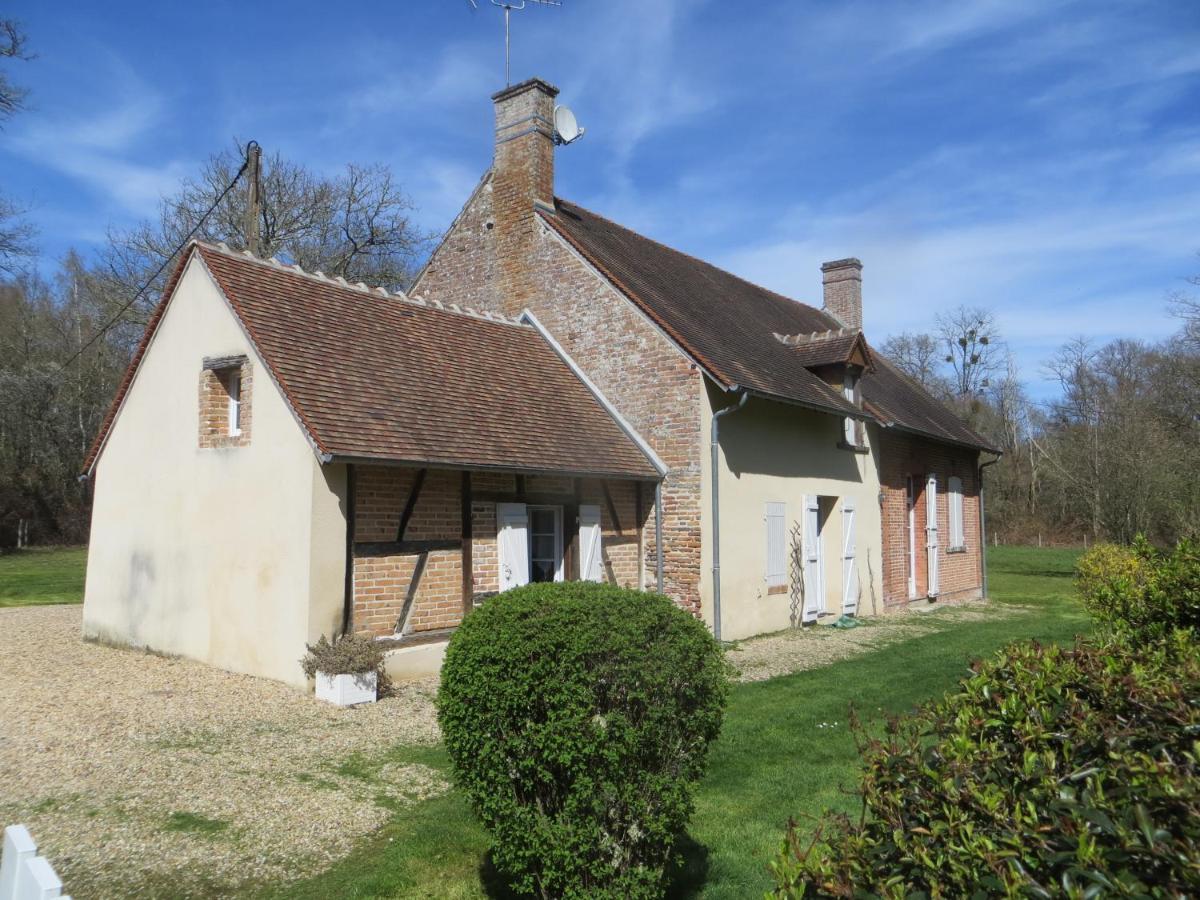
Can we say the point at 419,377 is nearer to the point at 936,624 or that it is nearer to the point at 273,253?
the point at 936,624

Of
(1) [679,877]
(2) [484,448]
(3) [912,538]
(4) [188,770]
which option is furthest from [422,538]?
(3) [912,538]

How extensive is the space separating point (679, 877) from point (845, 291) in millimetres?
20446

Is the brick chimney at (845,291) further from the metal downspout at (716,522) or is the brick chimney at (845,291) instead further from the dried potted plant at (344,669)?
the dried potted plant at (344,669)

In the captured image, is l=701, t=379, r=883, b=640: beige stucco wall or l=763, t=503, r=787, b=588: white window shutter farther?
l=763, t=503, r=787, b=588: white window shutter

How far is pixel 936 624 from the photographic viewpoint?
1536cm

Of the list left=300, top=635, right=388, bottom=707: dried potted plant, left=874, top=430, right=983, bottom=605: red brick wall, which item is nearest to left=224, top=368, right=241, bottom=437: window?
left=300, top=635, right=388, bottom=707: dried potted plant

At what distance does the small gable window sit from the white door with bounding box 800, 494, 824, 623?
909 cm

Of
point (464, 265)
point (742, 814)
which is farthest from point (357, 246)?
point (742, 814)

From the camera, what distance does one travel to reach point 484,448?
33.4 ft

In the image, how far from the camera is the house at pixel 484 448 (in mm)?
9203

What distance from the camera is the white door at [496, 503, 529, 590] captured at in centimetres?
1059

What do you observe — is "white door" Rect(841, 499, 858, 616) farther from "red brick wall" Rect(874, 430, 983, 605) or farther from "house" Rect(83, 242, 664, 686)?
"house" Rect(83, 242, 664, 686)

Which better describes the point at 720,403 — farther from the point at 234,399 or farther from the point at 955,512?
the point at 955,512

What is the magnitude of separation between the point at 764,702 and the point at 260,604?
212 inches
